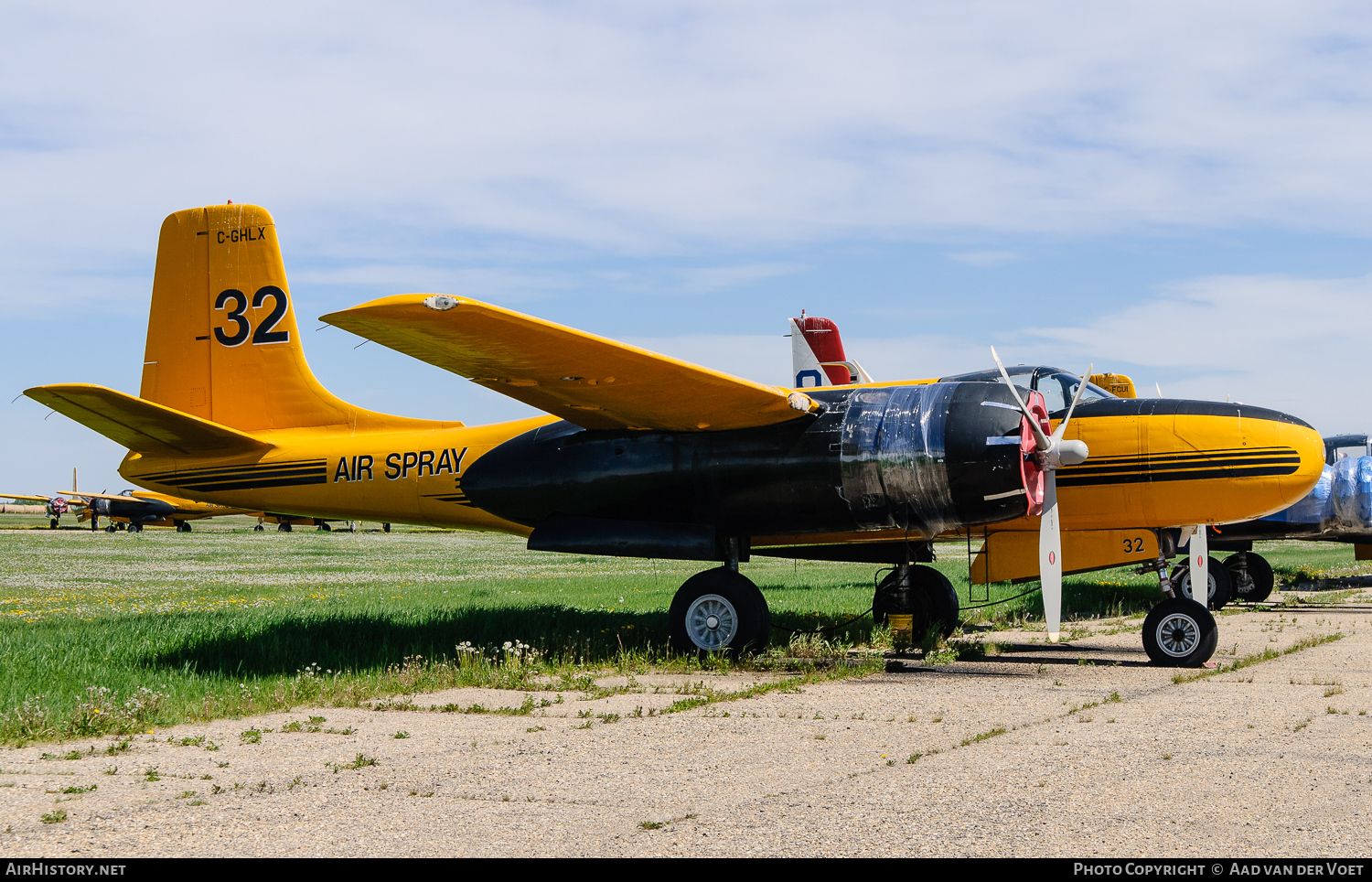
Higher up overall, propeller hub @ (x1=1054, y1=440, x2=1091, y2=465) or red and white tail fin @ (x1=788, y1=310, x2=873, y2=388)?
red and white tail fin @ (x1=788, y1=310, x2=873, y2=388)

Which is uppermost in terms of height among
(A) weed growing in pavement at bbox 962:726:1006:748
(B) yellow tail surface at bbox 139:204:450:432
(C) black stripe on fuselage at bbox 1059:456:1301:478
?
(B) yellow tail surface at bbox 139:204:450:432

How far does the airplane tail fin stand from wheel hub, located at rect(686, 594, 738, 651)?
5735mm

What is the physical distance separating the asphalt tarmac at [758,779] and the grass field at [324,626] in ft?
2.46

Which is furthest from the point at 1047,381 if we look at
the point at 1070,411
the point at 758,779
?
the point at 758,779

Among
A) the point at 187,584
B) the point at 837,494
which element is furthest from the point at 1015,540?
the point at 187,584

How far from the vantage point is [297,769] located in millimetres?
6270

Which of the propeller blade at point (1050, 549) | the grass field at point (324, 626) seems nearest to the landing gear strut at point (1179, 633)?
the propeller blade at point (1050, 549)

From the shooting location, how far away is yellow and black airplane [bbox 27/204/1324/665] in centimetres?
1040

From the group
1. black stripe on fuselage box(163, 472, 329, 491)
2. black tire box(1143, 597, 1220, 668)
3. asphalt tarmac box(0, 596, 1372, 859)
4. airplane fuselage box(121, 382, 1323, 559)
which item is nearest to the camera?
asphalt tarmac box(0, 596, 1372, 859)

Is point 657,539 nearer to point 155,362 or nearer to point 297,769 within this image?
point 297,769

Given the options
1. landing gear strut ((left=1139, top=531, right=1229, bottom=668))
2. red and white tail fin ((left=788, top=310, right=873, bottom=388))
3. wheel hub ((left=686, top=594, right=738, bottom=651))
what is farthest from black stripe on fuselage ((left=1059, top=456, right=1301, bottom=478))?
red and white tail fin ((left=788, top=310, right=873, bottom=388))

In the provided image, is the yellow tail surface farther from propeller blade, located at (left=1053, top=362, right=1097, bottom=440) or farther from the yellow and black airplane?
propeller blade, located at (left=1053, top=362, right=1097, bottom=440)

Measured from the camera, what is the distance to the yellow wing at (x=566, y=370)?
9101mm

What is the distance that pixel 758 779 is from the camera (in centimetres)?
601
